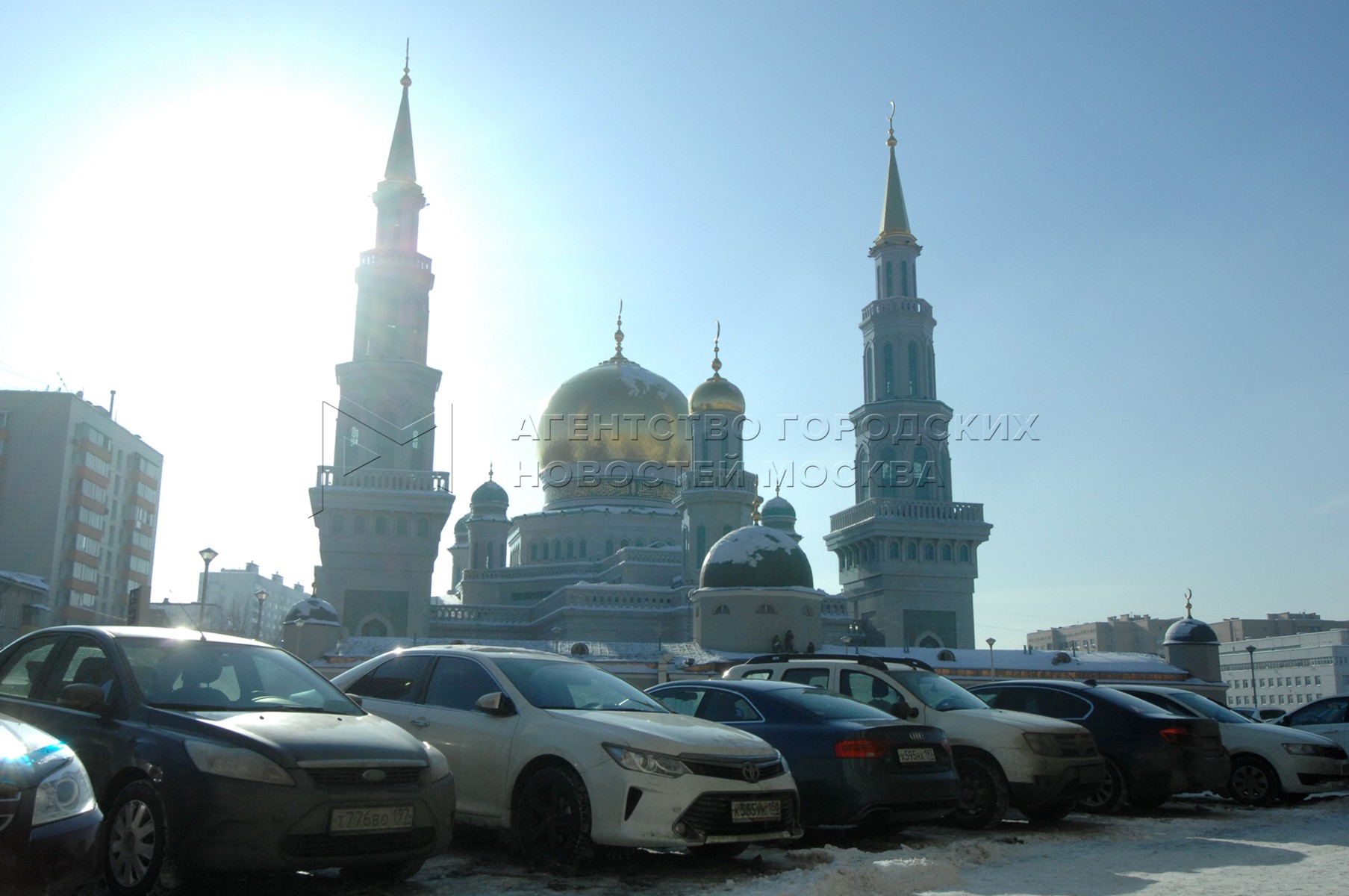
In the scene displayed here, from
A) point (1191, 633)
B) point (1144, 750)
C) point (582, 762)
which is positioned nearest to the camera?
point (582, 762)

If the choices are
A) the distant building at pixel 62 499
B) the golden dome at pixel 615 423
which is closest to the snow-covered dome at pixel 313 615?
the distant building at pixel 62 499

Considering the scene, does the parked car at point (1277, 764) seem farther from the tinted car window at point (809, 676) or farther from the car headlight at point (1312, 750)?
the tinted car window at point (809, 676)

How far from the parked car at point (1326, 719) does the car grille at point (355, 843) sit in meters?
12.3

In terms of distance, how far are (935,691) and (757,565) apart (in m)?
27.0

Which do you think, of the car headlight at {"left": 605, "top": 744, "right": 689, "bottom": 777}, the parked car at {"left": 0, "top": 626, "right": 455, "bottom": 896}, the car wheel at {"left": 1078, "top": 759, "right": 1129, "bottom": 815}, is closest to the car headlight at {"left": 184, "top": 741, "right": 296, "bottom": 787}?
the parked car at {"left": 0, "top": 626, "right": 455, "bottom": 896}

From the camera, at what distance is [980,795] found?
10.4 meters

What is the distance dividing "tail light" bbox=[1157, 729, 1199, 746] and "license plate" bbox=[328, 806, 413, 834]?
8.19m

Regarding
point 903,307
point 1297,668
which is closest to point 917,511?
point 903,307

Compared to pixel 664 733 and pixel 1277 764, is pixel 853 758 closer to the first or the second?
pixel 664 733

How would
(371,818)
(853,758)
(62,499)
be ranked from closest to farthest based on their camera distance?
1. (371,818)
2. (853,758)
3. (62,499)

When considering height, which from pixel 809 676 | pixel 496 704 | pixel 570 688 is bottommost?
pixel 496 704

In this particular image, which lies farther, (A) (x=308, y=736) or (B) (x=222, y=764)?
(A) (x=308, y=736)

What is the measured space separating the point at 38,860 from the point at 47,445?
177 ft

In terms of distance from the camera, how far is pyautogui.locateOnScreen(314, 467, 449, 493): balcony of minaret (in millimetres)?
44156
